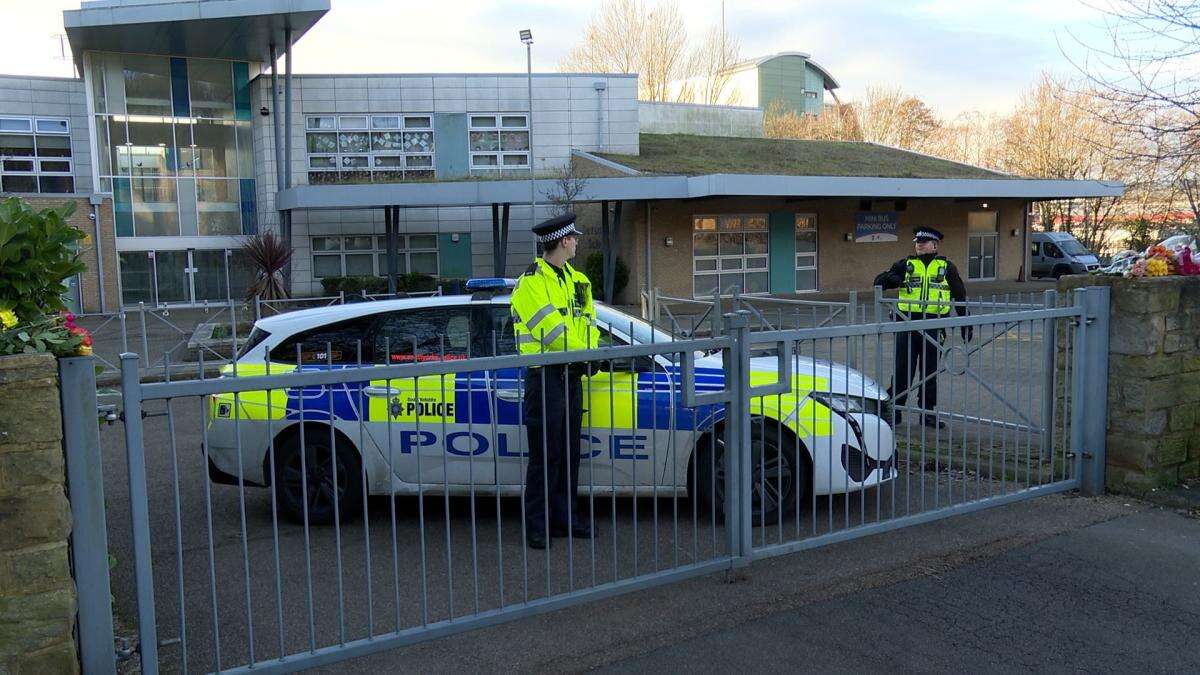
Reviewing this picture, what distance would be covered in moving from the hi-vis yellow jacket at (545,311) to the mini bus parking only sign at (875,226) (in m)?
31.7

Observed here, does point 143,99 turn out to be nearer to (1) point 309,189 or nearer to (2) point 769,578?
(1) point 309,189

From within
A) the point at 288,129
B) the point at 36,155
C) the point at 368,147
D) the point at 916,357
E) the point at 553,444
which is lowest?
the point at 553,444

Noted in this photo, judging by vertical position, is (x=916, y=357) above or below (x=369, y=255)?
below

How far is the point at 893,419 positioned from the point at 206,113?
32.7 metres

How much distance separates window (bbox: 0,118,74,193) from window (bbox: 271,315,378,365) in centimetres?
3108

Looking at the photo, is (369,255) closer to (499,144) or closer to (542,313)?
(499,144)

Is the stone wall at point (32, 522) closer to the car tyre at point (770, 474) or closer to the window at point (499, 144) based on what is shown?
the car tyre at point (770, 474)

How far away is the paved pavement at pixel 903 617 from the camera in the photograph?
13.0 feet

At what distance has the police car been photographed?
5.29m

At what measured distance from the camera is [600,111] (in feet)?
116

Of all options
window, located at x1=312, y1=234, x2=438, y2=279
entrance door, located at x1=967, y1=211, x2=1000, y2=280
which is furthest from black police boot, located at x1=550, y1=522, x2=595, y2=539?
entrance door, located at x1=967, y1=211, x2=1000, y2=280

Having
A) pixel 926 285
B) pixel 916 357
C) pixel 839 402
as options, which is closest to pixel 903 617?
pixel 839 402

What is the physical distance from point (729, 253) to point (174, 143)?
758 inches

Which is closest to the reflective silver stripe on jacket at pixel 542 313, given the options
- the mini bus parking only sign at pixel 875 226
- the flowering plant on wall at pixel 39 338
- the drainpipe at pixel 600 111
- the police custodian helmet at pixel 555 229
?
the police custodian helmet at pixel 555 229
